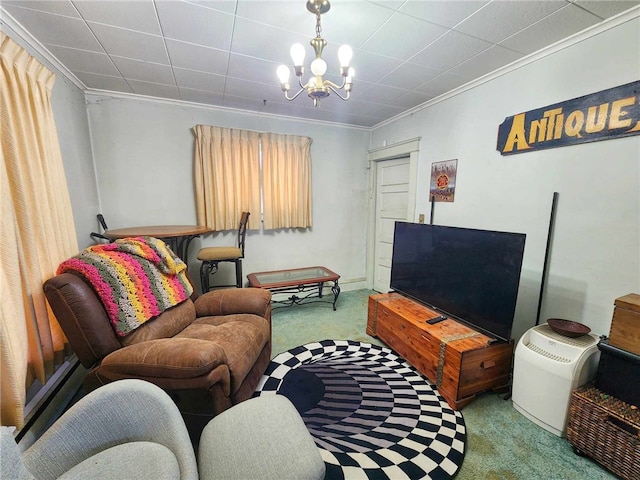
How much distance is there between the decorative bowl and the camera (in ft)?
5.19

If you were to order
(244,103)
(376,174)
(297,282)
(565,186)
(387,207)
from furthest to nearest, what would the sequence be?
(376,174), (387,207), (297,282), (244,103), (565,186)

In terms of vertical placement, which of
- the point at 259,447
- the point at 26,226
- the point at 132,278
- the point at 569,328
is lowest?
the point at 259,447

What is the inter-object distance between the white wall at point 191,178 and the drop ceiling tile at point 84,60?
0.52 metres

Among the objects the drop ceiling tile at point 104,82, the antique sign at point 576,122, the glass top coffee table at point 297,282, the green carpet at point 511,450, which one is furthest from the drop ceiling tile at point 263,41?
the green carpet at point 511,450

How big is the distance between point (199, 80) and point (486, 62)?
8.08 feet

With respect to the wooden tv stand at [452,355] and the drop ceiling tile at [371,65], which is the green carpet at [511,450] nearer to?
the wooden tv stand at [452,355]

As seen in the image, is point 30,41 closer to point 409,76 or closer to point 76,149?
point 76,149

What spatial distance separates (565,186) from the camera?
1853 mm

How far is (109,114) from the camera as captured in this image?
9.03 feet

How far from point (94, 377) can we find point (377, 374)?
1.83 metres

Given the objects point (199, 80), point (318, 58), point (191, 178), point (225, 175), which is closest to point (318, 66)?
point (318, 58)

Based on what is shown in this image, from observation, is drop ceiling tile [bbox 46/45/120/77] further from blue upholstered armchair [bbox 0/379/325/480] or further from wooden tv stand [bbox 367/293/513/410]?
wooden tv stand [bbox 367/293/513/410]

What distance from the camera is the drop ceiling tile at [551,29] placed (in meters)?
1.54

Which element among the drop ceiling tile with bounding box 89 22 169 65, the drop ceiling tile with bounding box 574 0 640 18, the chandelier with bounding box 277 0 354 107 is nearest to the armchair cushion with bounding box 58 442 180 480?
the chandelier with bounding box 277 0 354 107
